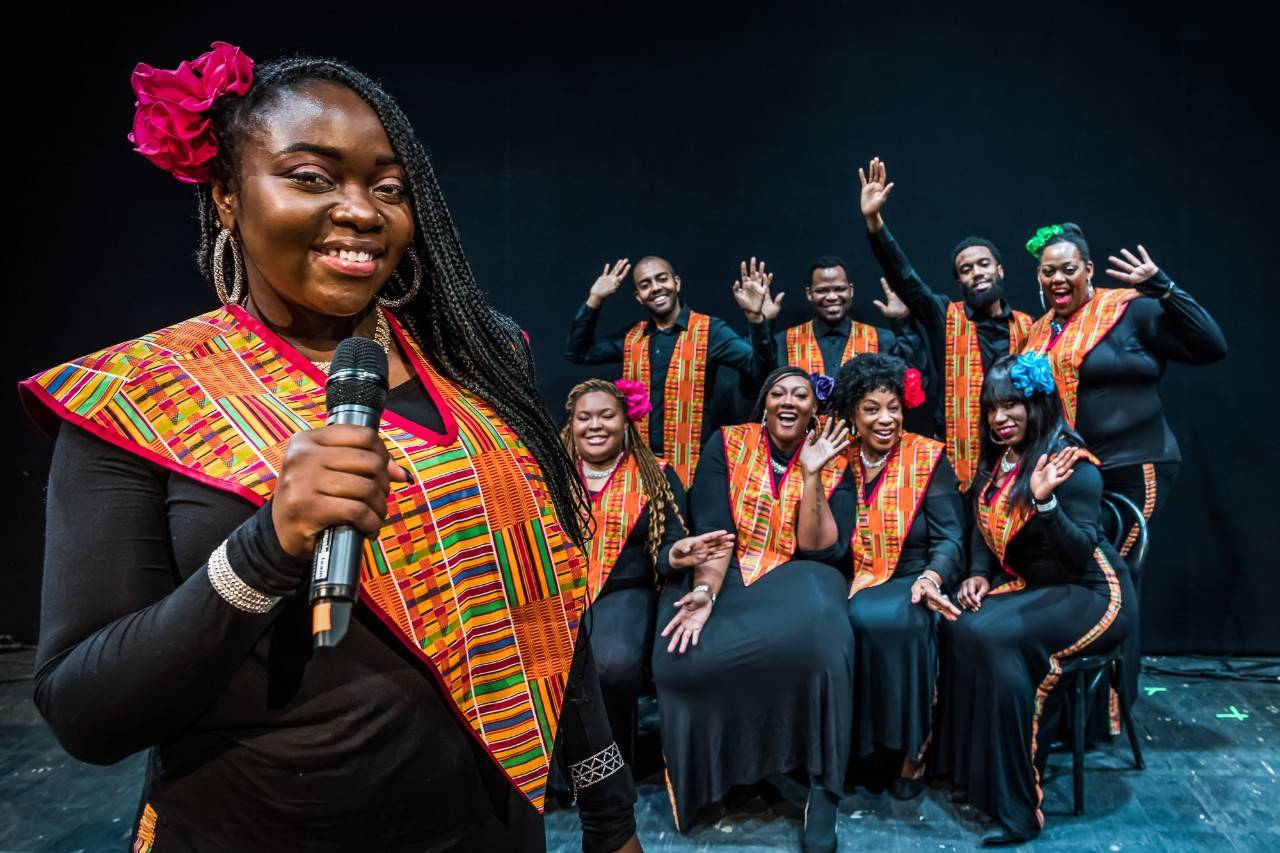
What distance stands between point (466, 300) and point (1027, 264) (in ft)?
12.5

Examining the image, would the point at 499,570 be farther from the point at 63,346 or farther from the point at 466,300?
the point at 63,346

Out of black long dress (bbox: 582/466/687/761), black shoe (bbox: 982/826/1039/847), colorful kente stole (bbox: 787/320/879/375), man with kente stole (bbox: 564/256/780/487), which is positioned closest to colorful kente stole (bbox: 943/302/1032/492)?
colorful kente stole (bbox: 787/320/879/375)

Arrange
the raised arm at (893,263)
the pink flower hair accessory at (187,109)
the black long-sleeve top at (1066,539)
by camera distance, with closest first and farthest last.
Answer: the pink flower hair accessory at (187,109) < the black long-sleeve top at (1066,539) < the raised arm at (893,263)

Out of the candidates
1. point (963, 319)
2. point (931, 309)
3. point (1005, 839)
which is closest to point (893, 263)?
point (931, 309)

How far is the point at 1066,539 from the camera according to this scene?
8.83ft

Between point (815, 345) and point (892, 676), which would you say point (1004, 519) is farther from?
point (815, 345)

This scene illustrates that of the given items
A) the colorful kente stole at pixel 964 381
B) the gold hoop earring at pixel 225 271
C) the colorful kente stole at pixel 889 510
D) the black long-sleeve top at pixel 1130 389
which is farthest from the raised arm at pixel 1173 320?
the gold hoop earring at pixel 225 271

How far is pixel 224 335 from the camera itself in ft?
2.60

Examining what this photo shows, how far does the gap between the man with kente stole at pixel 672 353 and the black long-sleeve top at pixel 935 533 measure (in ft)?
3.50

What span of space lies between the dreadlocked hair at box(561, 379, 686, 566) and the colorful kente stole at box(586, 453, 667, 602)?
0.09 feet

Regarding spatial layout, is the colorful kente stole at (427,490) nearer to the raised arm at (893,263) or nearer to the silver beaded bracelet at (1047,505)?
the silver beaded bracelet at (1047,505)

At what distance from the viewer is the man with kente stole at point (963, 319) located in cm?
374

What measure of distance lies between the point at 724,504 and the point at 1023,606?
3.27 ft

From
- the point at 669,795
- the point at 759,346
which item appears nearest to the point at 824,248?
the point at 759,346
